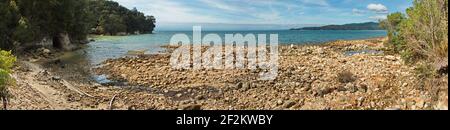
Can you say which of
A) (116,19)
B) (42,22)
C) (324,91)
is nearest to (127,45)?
(42,22)

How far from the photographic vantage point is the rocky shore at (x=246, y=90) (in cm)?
675

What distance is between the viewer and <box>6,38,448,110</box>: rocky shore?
6.75 meters

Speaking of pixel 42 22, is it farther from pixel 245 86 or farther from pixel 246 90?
pixel 246 90

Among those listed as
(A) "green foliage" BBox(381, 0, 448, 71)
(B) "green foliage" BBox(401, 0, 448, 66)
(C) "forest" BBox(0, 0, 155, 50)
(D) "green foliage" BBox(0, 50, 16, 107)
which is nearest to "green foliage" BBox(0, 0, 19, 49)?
(C) "forest" BBox(0, 0, 155, 50)

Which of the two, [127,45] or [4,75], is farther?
[127,45]

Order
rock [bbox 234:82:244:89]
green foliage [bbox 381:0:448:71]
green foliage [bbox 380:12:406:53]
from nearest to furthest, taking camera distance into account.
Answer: green foliage [bbox 381:0:448:71], rock [bbox 234:82:244:89], green foliage [bbox 380:12:406:53]

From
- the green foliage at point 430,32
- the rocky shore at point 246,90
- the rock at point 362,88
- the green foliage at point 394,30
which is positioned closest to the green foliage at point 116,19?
the green foliage at point 394,30

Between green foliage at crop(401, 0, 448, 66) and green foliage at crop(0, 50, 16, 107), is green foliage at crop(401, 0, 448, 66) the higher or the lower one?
the higher one

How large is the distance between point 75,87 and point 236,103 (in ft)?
12.2

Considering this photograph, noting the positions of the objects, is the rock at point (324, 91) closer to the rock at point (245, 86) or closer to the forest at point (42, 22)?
the rock at point (245, 86)

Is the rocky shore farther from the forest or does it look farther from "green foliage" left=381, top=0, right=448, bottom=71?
the forest

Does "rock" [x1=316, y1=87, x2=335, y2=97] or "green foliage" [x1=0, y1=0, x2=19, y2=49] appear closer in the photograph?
"rock" [x1=316, y1=87, x2=335, y2=97]

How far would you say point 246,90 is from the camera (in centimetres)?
874
